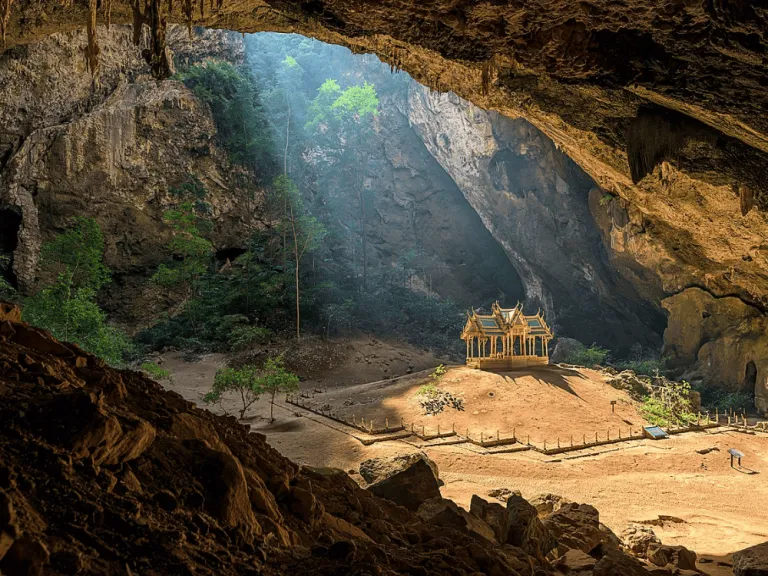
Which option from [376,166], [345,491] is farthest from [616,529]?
[376,166]

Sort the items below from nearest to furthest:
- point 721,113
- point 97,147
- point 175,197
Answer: point 721,113 < point 97,147 < point 175,197

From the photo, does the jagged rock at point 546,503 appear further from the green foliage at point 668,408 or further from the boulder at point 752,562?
the green foliage at point 668,408

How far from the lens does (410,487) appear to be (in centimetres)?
829

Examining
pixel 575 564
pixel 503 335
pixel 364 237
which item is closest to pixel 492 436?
pixel 503 335

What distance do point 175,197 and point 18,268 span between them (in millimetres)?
9120

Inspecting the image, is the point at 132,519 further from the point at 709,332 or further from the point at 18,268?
the point at 709,332

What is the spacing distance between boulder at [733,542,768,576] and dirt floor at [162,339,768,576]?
3.75 feet

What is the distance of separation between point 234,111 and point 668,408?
98.3 ft

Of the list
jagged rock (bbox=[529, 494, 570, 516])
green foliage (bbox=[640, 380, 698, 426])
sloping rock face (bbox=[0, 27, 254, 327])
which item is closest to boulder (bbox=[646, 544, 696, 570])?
jagged rock (bbox=[529, 494, 570, 516])

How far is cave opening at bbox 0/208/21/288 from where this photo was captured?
25766 millimetres

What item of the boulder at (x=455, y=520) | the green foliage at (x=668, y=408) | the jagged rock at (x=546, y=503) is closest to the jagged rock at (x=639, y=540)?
the jagged rock at (x=546, y=503)

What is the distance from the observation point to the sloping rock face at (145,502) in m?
2.91

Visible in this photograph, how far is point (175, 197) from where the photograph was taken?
32094 mm

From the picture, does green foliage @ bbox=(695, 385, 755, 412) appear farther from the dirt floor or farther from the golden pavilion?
the golden pavilion
